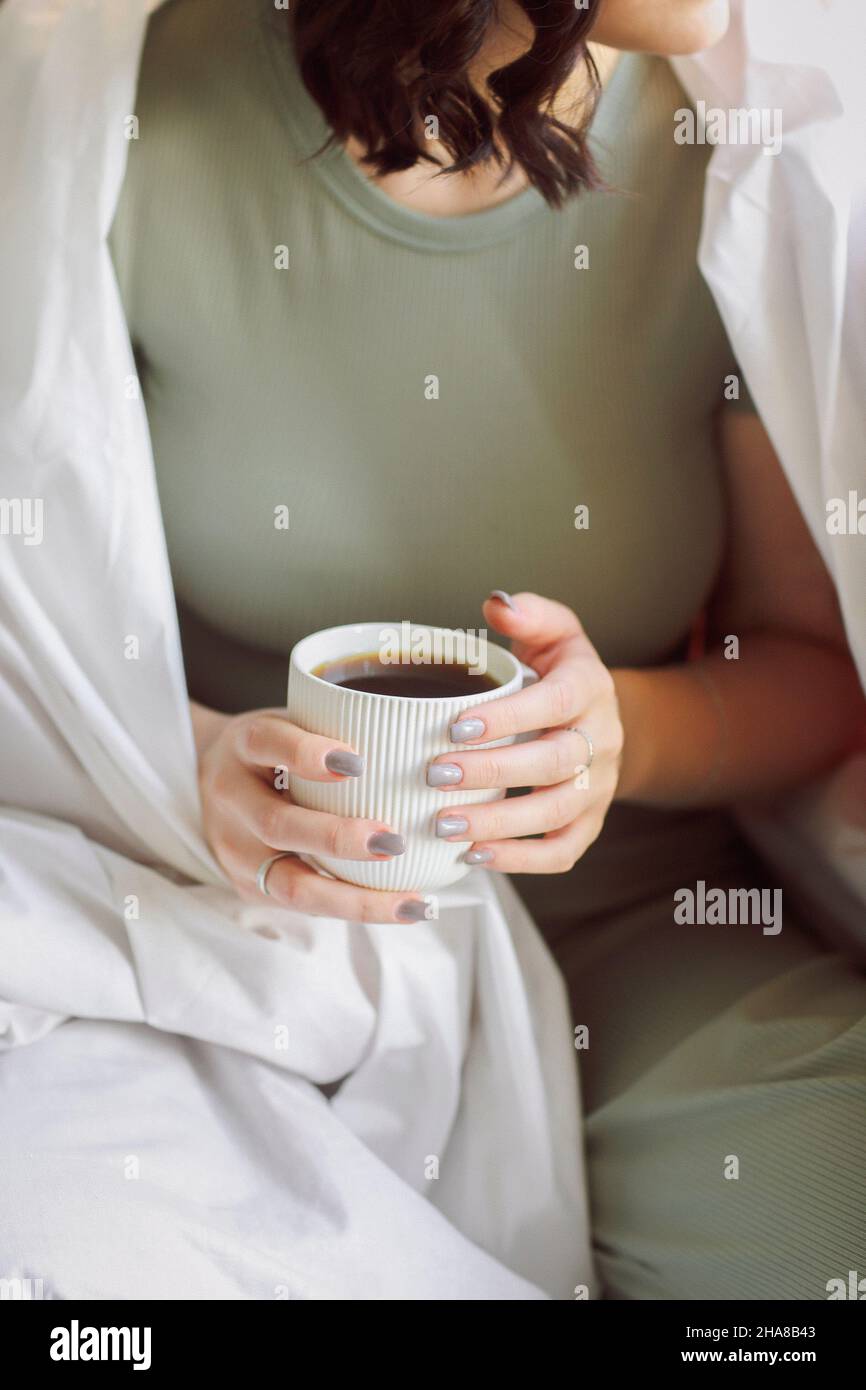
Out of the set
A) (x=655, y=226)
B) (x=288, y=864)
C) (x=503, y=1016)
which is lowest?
(x=503, y=1016)

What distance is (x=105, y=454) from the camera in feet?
2.35

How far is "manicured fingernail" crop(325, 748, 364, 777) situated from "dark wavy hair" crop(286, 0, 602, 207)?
1.24ft

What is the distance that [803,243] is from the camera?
729 millimetres

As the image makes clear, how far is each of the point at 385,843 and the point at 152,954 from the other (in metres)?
0.19

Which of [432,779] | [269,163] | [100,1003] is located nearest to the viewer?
[432,779]

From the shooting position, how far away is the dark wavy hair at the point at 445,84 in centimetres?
69

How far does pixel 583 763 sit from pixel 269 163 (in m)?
0.43

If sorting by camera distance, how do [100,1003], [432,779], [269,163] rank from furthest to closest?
[269,163] → [100,1003] → [432,779]

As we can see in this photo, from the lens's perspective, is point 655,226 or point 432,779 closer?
point 432,779

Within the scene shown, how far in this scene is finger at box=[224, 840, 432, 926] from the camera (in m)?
0.62

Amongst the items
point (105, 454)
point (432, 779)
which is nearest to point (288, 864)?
point (432, 779)

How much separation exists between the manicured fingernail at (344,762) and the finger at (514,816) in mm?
49

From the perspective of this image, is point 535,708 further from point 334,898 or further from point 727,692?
point 727,692
